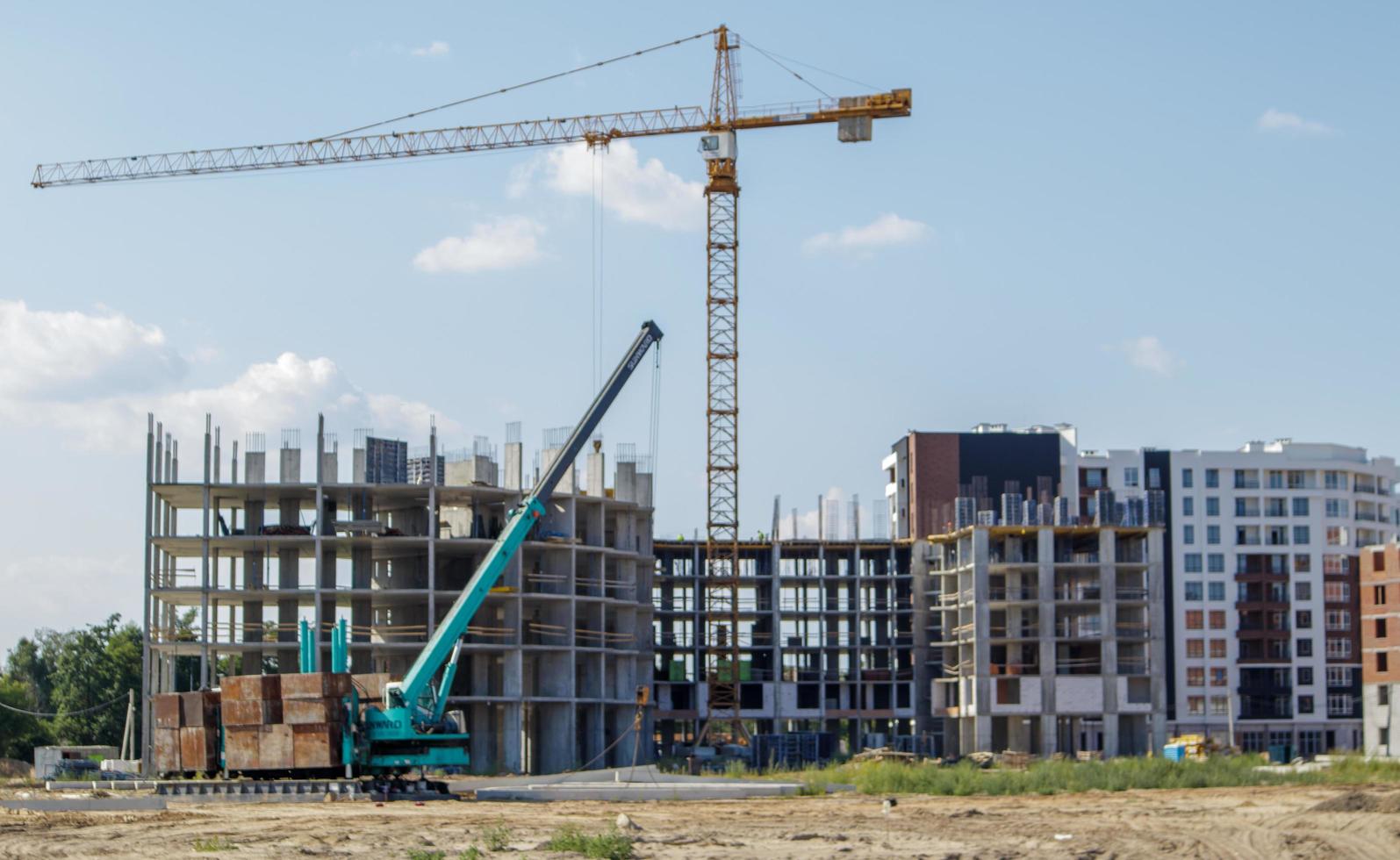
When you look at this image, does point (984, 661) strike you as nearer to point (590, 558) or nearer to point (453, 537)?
point (590, 558)

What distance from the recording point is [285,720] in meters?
50.9

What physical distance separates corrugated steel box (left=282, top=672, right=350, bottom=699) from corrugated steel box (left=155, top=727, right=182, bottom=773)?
4466mm

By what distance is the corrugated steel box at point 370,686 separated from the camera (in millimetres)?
51906

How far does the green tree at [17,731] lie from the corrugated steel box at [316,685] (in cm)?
5818

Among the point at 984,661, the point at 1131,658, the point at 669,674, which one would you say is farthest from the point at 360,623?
the point at 1131,658

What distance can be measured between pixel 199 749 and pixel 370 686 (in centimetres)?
548

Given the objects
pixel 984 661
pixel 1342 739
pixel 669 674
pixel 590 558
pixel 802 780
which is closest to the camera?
pixel 802 780

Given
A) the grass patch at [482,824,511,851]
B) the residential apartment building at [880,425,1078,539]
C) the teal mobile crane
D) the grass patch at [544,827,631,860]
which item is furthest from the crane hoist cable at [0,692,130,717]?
the grass patch at [544,827,631,860]

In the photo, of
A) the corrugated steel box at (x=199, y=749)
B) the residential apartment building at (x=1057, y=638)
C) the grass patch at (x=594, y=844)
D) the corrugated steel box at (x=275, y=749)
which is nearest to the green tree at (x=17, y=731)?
the corrugated steel box at (x=199, y=749)

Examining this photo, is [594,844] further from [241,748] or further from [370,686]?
[241,748]

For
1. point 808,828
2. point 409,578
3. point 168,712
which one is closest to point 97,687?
point 409,578

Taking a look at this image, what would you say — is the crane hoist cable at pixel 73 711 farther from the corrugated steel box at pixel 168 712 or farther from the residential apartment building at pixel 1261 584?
the residential apartment building at pixel 1261 584

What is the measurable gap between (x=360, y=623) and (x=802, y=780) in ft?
87.2

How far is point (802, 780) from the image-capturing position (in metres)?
57.7
